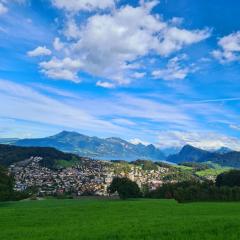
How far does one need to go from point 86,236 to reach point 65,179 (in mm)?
177036

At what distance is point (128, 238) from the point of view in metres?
16.1

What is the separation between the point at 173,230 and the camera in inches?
703

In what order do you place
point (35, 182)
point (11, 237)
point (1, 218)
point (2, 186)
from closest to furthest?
point (11, 237) < point (1, 218) < point (2, 186) < point (35, 182)

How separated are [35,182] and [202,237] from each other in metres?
171

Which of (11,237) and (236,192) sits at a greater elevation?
(236,192)

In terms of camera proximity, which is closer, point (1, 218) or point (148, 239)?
point (148, 239)

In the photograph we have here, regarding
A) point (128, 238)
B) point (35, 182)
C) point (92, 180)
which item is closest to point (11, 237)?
point (128, 238)

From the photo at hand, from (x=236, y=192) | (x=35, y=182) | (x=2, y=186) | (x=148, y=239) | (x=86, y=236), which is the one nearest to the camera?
(x=148, y=239)

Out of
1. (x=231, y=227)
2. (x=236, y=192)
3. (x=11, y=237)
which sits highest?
(x=236, y=192)

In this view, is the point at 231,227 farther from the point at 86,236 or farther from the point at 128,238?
the point at 86,236

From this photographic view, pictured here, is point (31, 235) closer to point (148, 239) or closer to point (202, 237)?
point (148, 239)

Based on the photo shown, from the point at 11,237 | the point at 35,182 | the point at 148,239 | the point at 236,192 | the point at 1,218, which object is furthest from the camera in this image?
the point at 35,182

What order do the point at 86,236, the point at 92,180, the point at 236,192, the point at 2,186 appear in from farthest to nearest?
the point at 92,180
the point at 236,192
the point at 2,186
the point at 86,236

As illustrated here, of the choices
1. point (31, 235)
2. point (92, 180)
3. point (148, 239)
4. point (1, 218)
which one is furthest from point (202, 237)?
point (92, 180)
